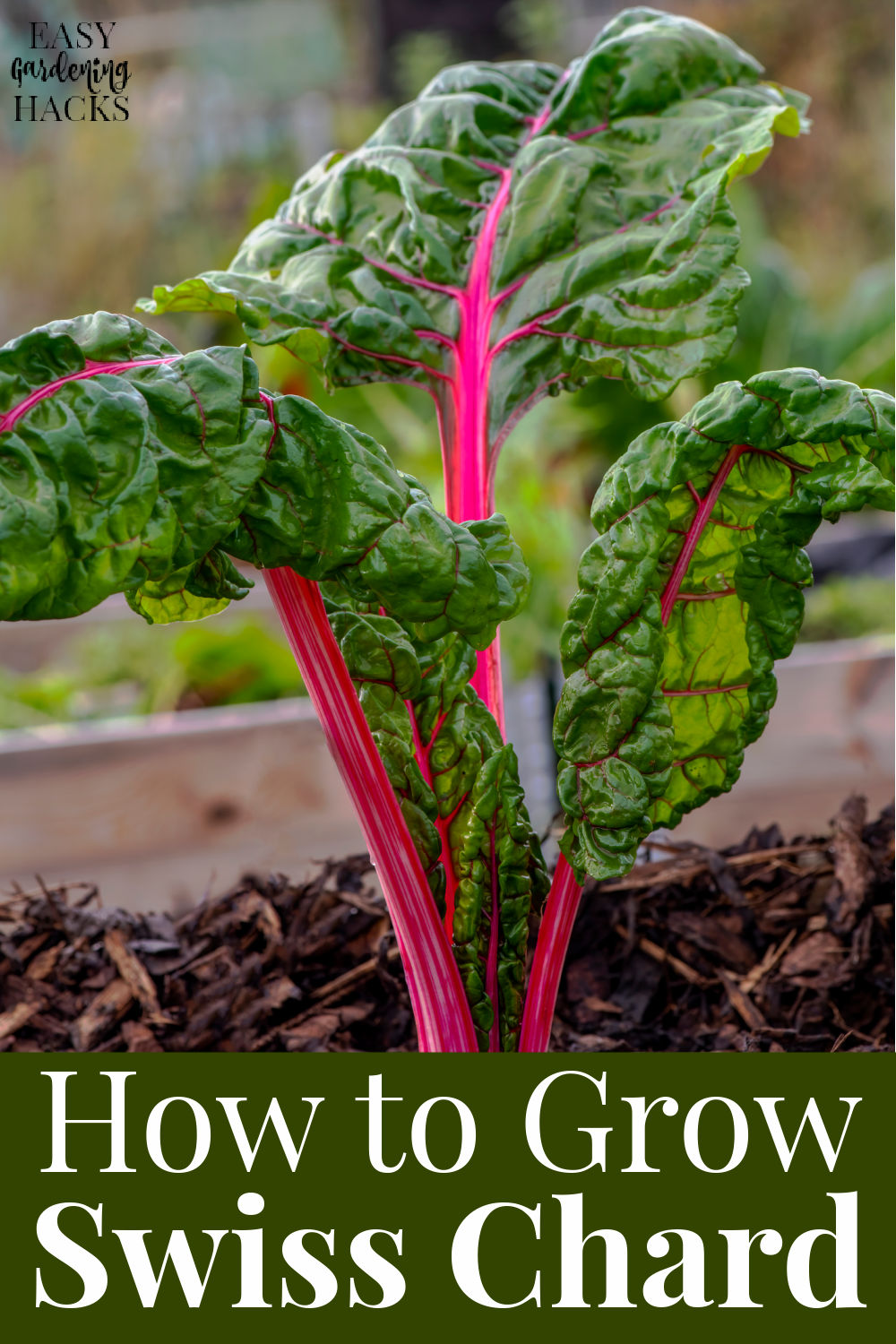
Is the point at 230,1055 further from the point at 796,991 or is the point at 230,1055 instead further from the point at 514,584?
the point at 796,991

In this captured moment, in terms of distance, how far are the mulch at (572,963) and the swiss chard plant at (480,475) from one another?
0.65 ft

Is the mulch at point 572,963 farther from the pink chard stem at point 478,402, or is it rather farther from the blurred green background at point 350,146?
the blurred green background at point 350,146

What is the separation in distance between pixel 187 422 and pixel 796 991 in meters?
0.67

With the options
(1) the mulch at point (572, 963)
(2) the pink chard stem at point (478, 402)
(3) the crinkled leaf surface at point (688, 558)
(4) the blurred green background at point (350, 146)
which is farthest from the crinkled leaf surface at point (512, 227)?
(4) the blurred green background at point (350, 146)

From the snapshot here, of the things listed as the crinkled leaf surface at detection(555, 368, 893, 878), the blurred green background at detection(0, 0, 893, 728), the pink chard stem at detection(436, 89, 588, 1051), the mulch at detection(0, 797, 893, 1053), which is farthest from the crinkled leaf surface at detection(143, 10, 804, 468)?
the blurred green background at detection(0, 0, 893, 728)

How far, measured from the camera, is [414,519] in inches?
23.7

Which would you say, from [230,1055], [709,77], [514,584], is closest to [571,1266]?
[230,1055]

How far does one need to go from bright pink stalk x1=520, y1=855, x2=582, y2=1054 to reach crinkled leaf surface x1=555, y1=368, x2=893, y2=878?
57 mm

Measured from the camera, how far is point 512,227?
89 cm

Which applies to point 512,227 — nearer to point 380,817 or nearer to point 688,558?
point 688,558

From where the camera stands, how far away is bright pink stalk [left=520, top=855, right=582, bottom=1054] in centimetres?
77

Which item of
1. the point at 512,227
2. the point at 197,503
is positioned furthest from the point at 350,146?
the point at 197,503

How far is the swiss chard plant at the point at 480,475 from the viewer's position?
56 centimetres

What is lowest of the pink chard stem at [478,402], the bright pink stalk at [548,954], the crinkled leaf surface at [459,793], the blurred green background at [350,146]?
the bright pink stalk at [548,954]
